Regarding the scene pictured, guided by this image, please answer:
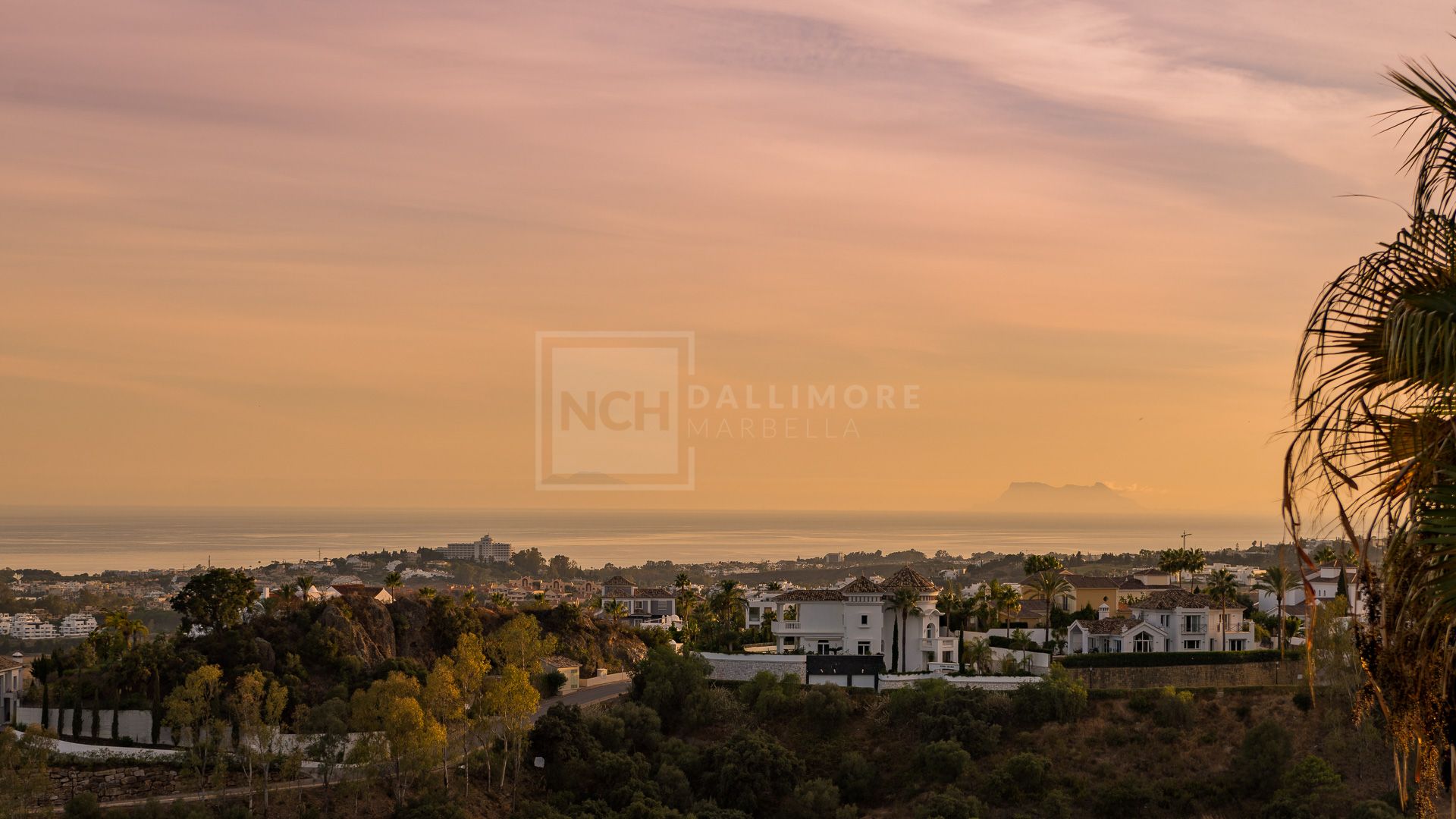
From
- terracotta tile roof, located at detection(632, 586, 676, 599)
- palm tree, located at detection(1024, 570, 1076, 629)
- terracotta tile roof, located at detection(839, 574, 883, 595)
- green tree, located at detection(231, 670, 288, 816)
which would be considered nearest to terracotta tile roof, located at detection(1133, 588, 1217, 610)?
palm tree, located at detection(1024, 570, 1076, 629)

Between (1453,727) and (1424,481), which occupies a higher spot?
(1424,481)

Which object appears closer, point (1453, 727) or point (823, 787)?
point (1453, 727)

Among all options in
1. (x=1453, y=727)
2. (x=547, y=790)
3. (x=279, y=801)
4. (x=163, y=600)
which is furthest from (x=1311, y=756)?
(x=163, y=600)

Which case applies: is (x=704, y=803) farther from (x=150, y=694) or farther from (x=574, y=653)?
(x=574, y=653)

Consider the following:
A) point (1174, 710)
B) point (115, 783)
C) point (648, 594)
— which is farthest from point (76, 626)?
point (1174, 710)

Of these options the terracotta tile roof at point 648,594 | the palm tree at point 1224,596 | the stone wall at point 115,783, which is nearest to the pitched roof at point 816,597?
the palm tree at point 1224,596

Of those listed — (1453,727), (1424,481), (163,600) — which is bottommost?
(163,600)

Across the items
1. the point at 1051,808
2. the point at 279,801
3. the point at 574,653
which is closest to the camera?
the point at 279,801

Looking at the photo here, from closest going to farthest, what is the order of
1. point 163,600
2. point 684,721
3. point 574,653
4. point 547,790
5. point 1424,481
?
point 1424,481
point 547,790
point 684,721
point 574,653
point 163,600

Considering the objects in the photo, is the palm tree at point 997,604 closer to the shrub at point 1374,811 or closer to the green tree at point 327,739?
the shrub at point 1374,811
